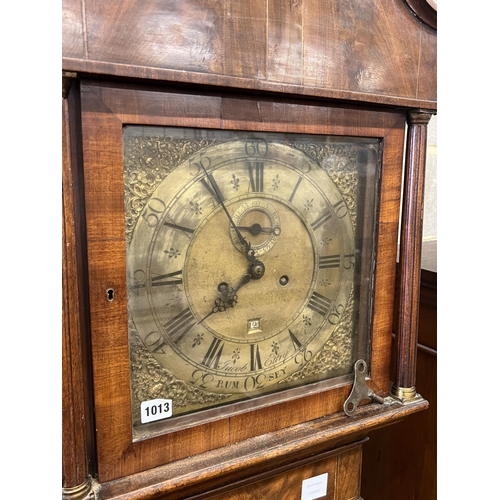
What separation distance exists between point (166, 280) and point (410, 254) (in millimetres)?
499

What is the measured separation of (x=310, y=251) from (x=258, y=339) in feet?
0.61

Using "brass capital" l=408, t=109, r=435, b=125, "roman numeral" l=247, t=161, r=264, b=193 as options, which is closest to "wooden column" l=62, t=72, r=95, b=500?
"roman numeral" l=247, t=161, r=264, b=193

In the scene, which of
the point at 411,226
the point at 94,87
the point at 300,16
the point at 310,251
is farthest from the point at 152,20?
the point at 411,226

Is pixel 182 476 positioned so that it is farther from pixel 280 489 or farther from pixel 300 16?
pixel 300 16

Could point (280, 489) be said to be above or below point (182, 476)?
below

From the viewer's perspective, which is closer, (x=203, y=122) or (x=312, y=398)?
(x=203, y=122)

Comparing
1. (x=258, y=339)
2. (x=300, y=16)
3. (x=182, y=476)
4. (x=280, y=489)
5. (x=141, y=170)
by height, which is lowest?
(x=280, y=489)

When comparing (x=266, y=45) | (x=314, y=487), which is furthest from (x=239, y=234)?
(x=314, y=487)

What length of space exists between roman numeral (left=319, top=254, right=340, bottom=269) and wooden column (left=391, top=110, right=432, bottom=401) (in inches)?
5.8

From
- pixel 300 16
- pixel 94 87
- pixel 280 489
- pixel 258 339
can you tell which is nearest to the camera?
pixel 94 87

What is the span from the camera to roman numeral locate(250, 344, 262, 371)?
0.83 m

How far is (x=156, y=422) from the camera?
0.76m

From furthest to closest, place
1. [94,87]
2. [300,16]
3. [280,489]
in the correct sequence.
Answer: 1. [280,489]
2. [300,16]
3. [94,87]

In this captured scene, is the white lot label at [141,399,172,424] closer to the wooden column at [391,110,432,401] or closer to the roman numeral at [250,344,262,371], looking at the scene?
the roman numeral at [250,344,262,371]
